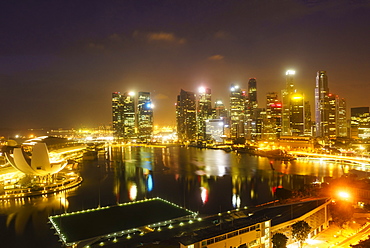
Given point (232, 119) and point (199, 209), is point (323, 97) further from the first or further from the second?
point (199, 209)

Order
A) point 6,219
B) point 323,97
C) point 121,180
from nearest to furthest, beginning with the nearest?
point 6,219 < point 121,180 < point 323,97

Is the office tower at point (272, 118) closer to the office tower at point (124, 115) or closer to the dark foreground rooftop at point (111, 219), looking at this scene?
the office tower at point (124, 115)

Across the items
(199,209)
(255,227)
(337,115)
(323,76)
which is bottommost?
(199,209)

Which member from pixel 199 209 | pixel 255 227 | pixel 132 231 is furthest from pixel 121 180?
pixel 255 227

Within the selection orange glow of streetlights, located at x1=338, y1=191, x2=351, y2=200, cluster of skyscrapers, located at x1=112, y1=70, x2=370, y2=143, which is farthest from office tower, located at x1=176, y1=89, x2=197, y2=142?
orange glow of streetlights, located at x1=338, y1=191, x2=351, y2=200

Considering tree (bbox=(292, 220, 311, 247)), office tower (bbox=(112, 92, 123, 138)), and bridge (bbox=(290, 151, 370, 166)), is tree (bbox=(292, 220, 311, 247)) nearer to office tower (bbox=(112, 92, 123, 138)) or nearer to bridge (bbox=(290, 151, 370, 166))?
bridge (bbox=(290, 151, 370, 166))

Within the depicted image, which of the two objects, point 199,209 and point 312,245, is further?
point 199,209

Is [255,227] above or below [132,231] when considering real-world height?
above

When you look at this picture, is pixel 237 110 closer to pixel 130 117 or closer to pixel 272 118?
pixel 272 118
